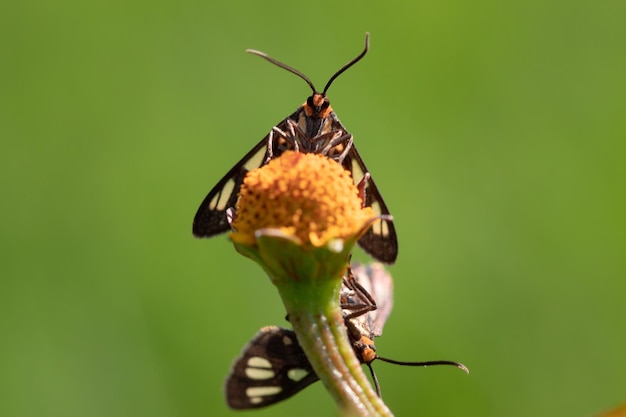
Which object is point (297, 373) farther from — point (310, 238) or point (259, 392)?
point (310, 238)

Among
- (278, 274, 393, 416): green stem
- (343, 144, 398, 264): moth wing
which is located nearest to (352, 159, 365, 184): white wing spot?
(343, 144, 398, 264): moth wing

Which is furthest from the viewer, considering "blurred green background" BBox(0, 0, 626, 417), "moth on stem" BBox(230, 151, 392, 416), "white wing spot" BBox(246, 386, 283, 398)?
"blurred green background" BBox(0, 0, 626, 417)

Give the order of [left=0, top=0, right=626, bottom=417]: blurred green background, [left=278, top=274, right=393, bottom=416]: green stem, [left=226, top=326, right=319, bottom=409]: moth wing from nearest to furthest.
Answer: [left=278, top=274, right=393, bottom=416]: green stem < [left=226, top=326, right=319, bottom=409]: moth wing < [left=0, top=0, right=626, bottom=417]: blurred green background

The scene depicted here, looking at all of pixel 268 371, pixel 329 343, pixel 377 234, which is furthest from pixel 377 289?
pixel 329 343

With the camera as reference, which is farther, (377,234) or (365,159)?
(365,159)

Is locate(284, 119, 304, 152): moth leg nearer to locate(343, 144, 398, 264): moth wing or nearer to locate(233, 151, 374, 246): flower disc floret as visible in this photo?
locate(343, 144, 398, 264): moth wing

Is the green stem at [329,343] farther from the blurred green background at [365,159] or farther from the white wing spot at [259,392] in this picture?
the blurred green background at [365,159]
